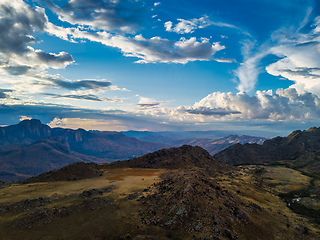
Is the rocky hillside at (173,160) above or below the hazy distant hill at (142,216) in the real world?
below

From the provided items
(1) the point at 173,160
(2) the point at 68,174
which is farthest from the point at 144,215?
(1) the point at 173,160

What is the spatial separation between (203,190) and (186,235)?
19646 mm

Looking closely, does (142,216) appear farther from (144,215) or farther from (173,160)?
(173,160)

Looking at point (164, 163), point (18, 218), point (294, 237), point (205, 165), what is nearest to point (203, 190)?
point (294, 237)

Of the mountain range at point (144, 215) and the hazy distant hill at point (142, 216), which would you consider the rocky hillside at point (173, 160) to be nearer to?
the mountain range at point (144, 215)

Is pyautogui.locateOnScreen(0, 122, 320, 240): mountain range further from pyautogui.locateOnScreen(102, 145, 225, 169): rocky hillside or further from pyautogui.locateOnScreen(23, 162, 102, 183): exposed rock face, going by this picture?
pyautogui.locateOnScreen(102, 145, 225, 169): rocky hillside

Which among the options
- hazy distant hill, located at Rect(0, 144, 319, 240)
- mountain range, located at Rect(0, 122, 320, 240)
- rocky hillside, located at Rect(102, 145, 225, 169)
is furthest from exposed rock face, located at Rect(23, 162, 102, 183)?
rocky hillside, located at Rect(102, 145, 225, 169)

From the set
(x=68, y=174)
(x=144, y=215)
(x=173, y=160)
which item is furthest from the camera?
(x=173, y=160)

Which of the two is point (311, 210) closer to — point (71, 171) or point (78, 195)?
point (78, 195)

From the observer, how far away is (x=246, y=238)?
40375mm

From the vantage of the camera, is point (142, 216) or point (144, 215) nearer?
point (142, 216)

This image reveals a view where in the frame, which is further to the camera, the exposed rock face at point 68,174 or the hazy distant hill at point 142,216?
the exposed rock face at point 68,174

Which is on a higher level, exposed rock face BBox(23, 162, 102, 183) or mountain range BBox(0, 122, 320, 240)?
mountain range BBox(0, 122, 320, 240)

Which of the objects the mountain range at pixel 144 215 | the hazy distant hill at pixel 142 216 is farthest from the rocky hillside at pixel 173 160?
the hazy distant hill at pixel 142 216
